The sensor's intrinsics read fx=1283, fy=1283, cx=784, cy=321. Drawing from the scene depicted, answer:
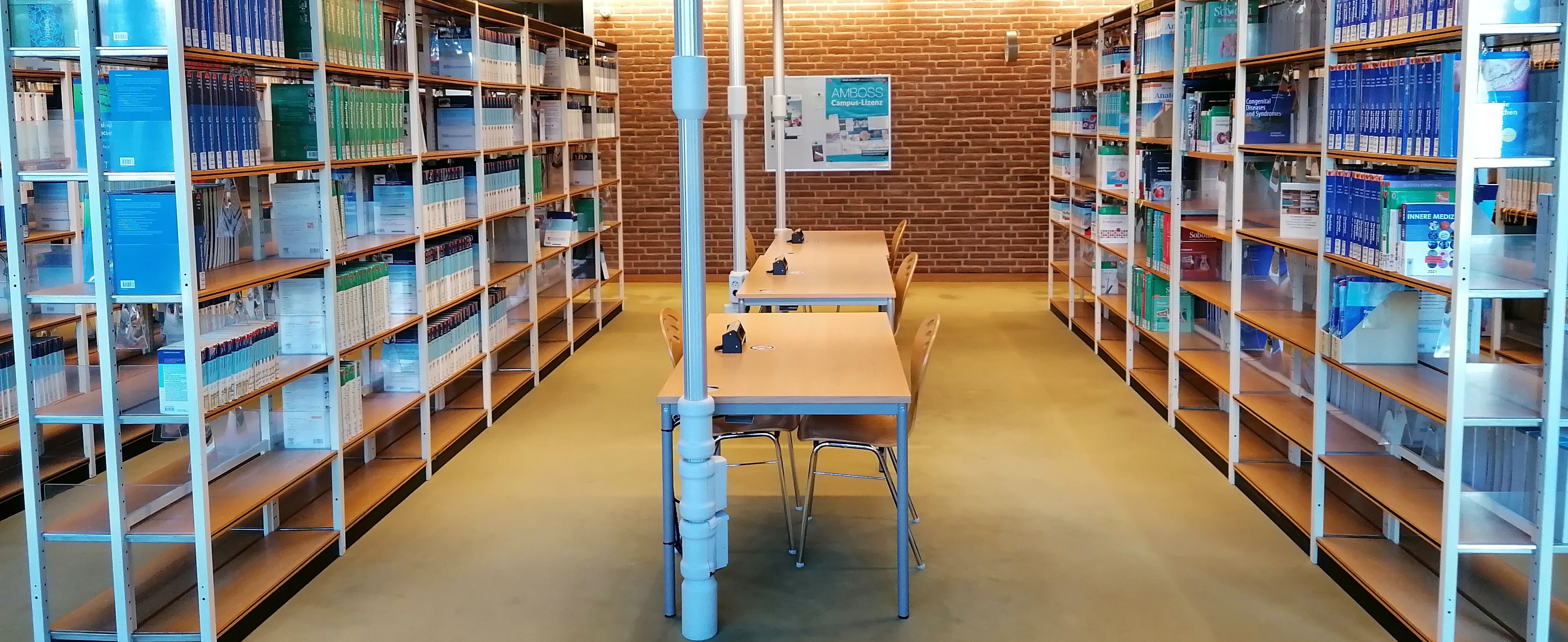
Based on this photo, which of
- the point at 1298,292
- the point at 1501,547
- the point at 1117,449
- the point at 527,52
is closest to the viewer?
the point at 1501,547

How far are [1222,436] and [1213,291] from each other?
700 mm

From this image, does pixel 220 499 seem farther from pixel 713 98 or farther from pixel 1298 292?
pixel 713 98

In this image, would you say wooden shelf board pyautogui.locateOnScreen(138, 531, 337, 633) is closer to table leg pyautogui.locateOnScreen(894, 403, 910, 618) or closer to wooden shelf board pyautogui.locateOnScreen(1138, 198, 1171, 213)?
table leg pyautogui.locateOnScreen(894, 403, 910, 618)

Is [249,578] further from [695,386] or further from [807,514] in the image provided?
[807,514]

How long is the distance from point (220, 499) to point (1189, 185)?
15.5 feet

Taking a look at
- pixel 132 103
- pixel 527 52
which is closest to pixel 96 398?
pixel 132 103

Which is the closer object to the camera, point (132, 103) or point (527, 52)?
point (132, 103)

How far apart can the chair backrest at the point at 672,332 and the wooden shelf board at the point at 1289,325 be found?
232 cm

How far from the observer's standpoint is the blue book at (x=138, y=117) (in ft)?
11.9

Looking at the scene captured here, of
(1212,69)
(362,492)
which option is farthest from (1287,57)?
(362,492)

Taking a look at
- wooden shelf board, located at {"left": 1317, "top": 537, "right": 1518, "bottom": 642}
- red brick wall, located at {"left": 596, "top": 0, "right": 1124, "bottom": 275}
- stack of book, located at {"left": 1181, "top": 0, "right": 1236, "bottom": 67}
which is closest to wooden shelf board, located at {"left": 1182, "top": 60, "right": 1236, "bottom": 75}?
stack of book, located at {"left": 1181, "top": 0, "right": 1236, "bottom": 67}

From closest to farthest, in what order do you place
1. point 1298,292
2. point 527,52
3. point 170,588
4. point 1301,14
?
point 170,588 < point 1301,14 < point 1298,292 < point 527,52

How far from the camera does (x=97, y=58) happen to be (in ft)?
11.8

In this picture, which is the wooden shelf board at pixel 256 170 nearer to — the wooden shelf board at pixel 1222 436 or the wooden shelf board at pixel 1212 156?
the wooden shelf board at pixel 1212 156
